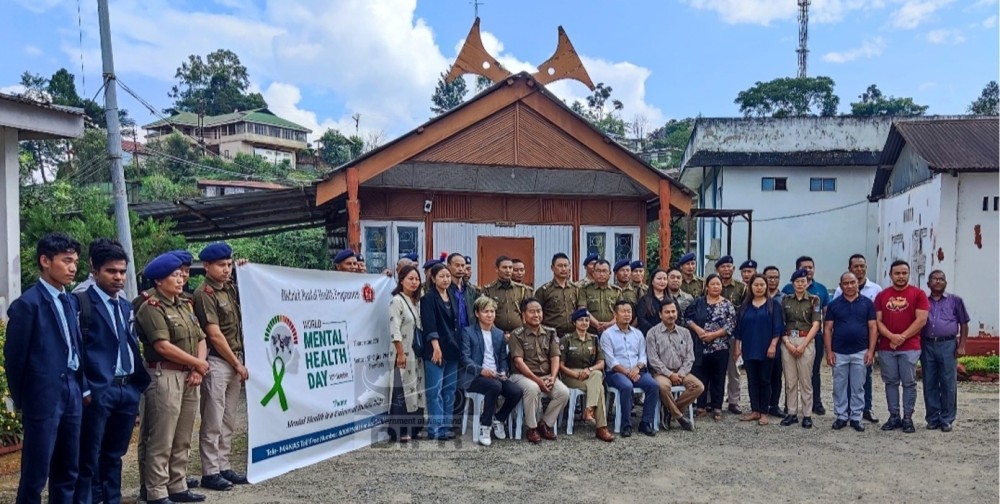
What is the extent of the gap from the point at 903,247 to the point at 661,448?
1031 centimetres

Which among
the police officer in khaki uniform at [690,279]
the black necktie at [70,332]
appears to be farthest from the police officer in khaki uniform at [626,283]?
the black necktie at [70,332]

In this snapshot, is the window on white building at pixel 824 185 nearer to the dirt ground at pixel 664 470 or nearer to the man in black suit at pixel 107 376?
the dirt ground at pixel 664 470

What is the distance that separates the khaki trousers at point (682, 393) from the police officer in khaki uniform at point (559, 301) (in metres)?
1.05

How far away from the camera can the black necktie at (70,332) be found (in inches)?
157

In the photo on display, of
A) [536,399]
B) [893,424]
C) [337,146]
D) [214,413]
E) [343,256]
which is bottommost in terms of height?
[893,424]

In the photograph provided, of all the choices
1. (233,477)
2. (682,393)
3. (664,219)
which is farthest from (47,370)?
(664,219)

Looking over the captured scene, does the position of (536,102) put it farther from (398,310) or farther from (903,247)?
(903,247)

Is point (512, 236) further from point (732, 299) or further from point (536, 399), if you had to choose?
point (536, 399)

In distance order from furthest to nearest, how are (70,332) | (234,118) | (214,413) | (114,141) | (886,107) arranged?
(234,118) → (886,107) → (114,141) → (214,413) → (70,332)

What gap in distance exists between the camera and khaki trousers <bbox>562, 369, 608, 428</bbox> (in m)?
6.77

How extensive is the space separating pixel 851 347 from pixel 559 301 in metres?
2.94

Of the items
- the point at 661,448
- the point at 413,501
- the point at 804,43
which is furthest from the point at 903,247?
the point at 804,43

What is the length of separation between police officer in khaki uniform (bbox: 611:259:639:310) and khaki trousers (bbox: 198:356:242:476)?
4.16 metres

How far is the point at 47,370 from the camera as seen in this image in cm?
386
